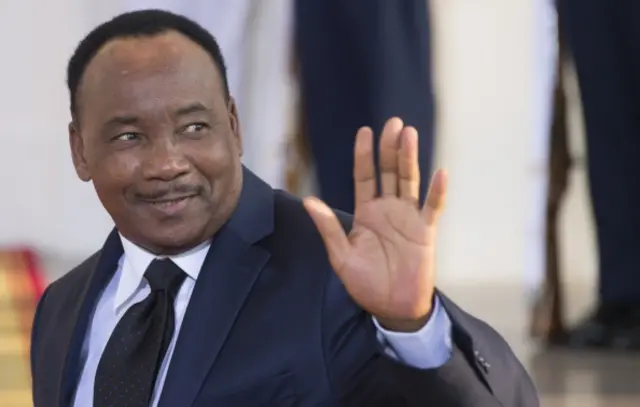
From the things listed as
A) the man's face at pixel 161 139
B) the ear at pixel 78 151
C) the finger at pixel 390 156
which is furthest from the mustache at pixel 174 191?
the finger at pixel 390 156

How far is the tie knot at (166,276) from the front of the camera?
150 cm

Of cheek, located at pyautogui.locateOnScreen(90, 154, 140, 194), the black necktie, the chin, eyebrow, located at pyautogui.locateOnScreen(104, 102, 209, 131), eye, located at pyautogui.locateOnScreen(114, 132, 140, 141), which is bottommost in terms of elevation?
the black necktie

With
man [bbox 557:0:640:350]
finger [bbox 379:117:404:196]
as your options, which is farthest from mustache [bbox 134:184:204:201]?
man [bbox 557:0:640:350]

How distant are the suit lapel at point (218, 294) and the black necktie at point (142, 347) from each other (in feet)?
0.15

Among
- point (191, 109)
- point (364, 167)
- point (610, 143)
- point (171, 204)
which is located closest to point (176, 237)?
point (171, 204)

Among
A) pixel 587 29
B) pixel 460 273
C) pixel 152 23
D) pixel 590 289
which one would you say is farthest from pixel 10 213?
pixel 152 23

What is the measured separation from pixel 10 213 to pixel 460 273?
1762 mm

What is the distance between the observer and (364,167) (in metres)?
1.34

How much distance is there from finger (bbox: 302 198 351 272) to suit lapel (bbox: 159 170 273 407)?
0.42 feet

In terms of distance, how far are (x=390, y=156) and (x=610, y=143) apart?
2104mm

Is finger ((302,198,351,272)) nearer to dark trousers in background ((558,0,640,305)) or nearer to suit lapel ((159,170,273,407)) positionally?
suit lapel ((159,170,273,407))

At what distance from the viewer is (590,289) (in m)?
4.32

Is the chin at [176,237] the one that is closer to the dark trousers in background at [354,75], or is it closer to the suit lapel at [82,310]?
the suit lapel at [82,310]

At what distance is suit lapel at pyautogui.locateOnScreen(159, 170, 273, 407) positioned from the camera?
141 centimetres
